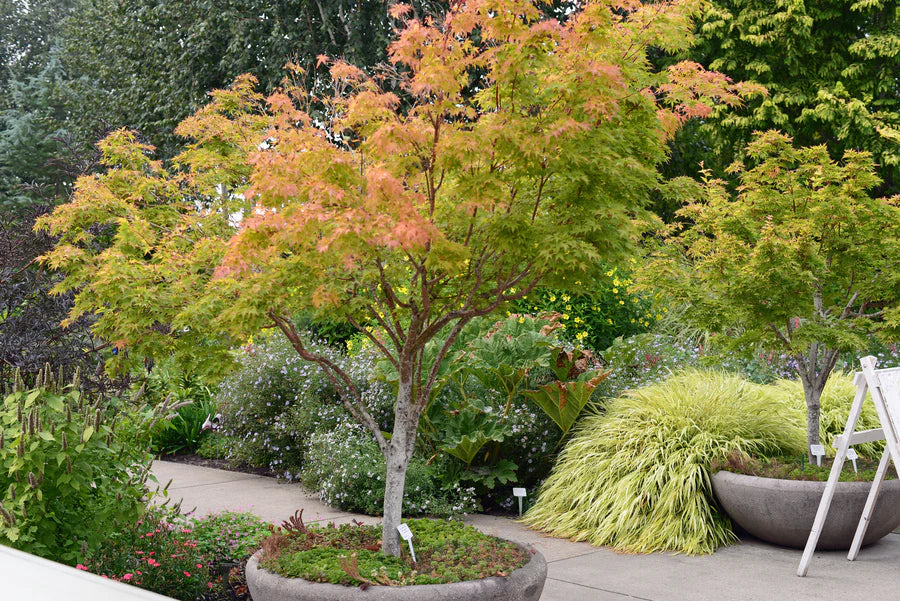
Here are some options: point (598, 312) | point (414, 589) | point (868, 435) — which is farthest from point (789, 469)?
point (598, 312)

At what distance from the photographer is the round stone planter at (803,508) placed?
221 inches

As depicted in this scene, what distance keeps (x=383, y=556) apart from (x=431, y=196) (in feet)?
6.12

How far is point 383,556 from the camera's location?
4.20m

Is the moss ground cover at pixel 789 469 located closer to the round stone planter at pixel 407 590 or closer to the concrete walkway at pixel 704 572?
the concrete walkway at pixel 704 572

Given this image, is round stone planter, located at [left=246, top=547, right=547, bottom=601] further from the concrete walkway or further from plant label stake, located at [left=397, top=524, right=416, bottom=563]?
the concrete walkway

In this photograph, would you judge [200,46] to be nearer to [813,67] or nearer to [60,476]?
[813,67]

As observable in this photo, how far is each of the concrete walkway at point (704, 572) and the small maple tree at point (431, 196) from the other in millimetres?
1608

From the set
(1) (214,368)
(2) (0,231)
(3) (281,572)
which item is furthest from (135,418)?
(2) (0,231)

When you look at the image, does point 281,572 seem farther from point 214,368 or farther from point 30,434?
point 30,434

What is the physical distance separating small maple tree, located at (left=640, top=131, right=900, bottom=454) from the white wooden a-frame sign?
77 centimetres

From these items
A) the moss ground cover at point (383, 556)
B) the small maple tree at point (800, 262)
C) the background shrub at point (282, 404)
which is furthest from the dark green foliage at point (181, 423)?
the small maple tree at point (800, 262)

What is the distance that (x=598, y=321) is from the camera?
11.0 metres

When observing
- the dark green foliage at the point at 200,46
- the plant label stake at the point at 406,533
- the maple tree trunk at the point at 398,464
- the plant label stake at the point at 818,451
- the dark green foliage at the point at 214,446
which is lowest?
the dark green foliage at the point at 214,446

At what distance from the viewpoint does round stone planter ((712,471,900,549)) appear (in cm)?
562
